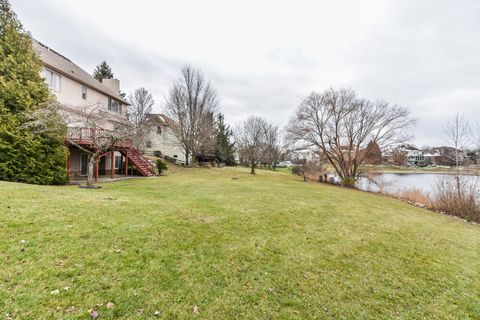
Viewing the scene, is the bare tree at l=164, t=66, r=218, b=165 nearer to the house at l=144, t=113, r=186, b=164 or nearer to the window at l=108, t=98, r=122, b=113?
the house at l=144, t=113, r=186, b=164

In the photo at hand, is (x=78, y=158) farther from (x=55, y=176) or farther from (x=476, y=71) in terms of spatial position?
(x=476, y=71)

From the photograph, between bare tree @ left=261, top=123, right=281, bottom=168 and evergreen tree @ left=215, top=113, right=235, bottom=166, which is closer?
evergreen tree @ left=215, top=113, right=235, bottom=166

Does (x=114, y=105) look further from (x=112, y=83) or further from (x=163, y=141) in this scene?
(x=163, y=141)

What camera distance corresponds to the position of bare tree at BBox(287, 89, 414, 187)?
20.9 meters

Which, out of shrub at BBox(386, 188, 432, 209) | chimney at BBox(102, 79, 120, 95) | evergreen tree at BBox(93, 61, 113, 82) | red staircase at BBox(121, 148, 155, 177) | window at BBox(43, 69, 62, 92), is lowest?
shrub at BBox(386, 188, 432, 209)

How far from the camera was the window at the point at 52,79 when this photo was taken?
44.3 ft

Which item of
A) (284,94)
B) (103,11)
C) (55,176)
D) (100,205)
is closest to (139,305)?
(100,205)

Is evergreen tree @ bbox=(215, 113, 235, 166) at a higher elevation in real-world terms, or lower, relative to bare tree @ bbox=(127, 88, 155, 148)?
lower

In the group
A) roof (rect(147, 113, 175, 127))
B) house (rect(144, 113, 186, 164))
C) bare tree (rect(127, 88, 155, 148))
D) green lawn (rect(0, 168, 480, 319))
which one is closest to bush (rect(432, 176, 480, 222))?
green lawn (rect(0, 168, 480, 319))

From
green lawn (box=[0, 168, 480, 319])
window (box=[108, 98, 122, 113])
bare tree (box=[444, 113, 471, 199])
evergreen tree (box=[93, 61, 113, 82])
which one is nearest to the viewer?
green lawn (box=[0, 168, 480, 319])

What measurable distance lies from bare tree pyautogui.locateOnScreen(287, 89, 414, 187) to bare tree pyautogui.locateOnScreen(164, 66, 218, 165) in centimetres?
1249

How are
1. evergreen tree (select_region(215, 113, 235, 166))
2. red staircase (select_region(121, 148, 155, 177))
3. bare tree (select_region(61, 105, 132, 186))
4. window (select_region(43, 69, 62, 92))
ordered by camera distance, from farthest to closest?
evergreen tree (select_region(215, 113, 235, 166)), red staircase (select_region(121, 148, 155, 177)), window (select_region(43, 69, 62, 92)), bare tree (select_region(61, 105, 132, 186))

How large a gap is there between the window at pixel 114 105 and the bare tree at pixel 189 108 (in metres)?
7.43

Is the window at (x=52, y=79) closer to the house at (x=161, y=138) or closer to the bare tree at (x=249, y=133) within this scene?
the house at (x=161, y=138)
